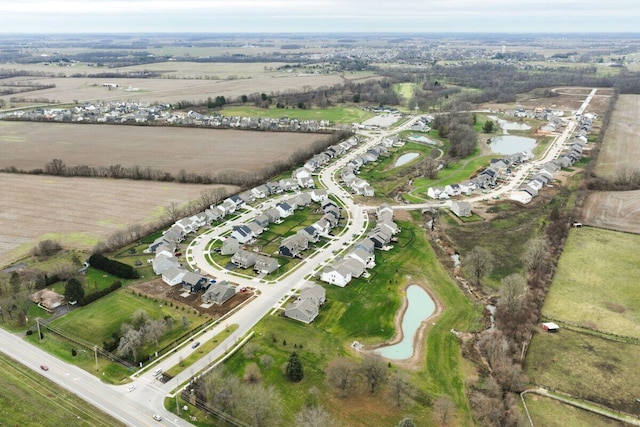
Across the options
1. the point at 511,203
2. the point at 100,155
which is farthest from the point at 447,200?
the point at 100,155

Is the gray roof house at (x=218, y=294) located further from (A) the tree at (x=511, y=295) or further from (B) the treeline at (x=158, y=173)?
(B) the treeline at (x=158, y=173)

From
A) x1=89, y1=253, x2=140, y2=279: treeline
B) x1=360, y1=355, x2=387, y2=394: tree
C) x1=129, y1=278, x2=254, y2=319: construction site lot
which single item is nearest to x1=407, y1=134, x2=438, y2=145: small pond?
x1=129, y1=278, x2=254, y2=319: construction site lot

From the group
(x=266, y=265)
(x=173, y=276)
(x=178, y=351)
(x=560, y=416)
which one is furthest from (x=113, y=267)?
(x=560, y=416)

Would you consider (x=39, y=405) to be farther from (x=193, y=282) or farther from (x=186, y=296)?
(x=193, y=282)

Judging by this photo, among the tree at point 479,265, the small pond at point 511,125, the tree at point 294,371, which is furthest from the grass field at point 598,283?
Result: the small pond at point 511,125

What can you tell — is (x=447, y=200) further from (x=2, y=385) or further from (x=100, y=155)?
(x=100, y=155)

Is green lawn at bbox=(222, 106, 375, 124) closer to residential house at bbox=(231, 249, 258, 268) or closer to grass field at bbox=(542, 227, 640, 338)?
grass field at bbox=(542, 227, 640, 338)
